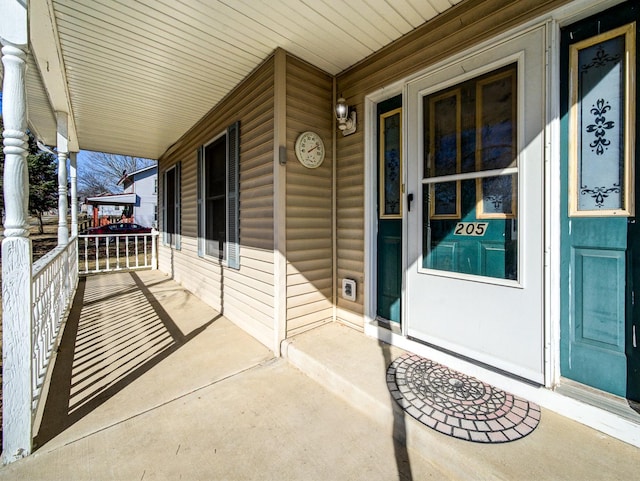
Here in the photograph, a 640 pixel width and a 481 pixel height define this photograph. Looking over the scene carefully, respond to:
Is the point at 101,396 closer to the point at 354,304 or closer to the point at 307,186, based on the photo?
the point at 354,304

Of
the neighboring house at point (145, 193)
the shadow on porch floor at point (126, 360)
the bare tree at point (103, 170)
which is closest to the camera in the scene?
the shadow on porch floor at point (126, 360)

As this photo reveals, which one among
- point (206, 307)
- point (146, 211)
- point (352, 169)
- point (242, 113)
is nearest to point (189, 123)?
point (242, 113)

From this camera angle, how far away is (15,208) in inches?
61.4

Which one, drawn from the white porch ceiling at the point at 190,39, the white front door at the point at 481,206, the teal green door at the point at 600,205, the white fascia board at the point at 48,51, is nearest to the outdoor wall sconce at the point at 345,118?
the white porch ceiling at the point at 190,39

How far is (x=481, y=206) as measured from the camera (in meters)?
2.06

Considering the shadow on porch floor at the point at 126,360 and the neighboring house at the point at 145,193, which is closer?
the shadow on porch floor at the point at 126,360

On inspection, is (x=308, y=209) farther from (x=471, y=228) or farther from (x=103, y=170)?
(x=103, y=170)

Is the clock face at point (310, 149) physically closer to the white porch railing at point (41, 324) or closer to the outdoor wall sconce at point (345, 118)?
the outdoor wall sconce at point (345, 118)

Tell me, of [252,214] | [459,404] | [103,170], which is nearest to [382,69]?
[252,214]

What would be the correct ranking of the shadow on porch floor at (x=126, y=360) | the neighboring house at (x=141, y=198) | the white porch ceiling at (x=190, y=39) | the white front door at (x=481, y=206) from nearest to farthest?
the white front door at (x=481, y=206) → the shadow on porch floor at (x=126, y=360) → the white porch ceiling at (x=190, y=39) → the neighboring house at (x=141, y=198)

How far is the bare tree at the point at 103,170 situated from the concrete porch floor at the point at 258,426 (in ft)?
80.3

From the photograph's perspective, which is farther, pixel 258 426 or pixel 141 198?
pixel 141 198

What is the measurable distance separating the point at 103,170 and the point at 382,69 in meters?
29.0

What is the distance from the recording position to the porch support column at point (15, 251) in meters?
1.53
